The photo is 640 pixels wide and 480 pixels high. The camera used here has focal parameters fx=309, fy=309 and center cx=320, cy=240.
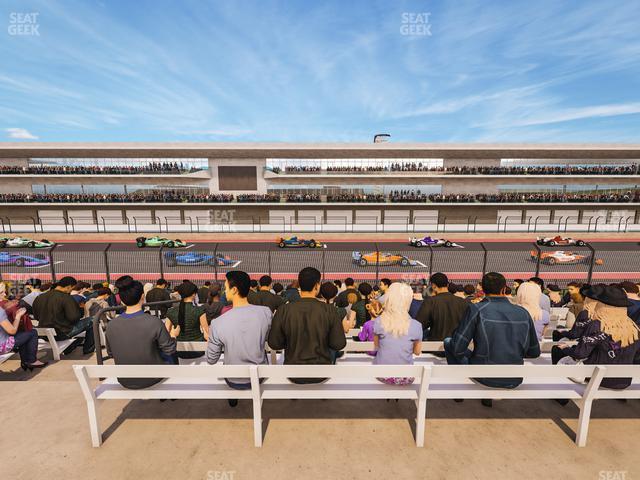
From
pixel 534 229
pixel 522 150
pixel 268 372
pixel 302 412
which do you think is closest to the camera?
pixel 268 372

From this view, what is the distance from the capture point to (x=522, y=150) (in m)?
33.1

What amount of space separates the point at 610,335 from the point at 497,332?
1191 millimetres

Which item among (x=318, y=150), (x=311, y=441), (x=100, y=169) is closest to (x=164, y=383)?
(x=311, y=441)

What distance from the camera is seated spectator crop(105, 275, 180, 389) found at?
11.0ft

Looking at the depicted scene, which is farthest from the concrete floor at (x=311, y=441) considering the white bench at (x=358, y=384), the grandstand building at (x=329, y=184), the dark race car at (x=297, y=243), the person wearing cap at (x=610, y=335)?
the grandstand building at (x=329, y=184)

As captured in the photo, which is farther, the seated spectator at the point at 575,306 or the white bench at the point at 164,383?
the seated spectator at the point at 575,306

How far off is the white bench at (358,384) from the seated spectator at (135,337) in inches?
7.7

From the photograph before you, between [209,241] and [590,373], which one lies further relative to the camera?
[209,241]

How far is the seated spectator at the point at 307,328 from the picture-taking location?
3.33m

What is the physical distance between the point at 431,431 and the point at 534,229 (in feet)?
112

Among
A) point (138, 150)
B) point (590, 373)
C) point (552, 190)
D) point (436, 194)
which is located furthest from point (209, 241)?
point (552, 190)

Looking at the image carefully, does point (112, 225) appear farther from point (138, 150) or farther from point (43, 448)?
point (43, 448)

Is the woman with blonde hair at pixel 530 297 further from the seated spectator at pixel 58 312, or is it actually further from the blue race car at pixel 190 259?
the blue race car at pixel 190 259

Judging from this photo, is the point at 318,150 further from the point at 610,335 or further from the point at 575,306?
the point at 610,335
